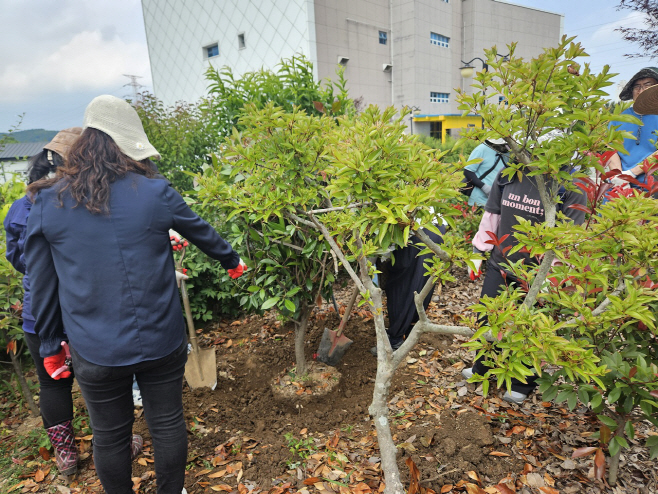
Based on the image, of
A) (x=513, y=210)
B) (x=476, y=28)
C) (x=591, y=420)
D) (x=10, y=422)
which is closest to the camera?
(x=591, y=420)

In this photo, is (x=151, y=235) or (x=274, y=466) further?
(x=274, y=466)

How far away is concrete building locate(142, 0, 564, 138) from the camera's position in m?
14.4

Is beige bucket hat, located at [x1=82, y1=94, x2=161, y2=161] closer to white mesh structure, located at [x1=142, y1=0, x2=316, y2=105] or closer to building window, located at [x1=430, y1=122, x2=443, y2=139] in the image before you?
white mesh structure, located at [x1=142, y1=0, x2=316, y2=105]

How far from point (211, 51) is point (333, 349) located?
17.5 metres

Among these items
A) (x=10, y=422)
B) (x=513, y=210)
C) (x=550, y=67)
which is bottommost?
(x=10, y=422)

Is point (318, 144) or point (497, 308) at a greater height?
point (318, 144)

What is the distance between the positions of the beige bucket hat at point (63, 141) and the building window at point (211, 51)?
55.5 feet

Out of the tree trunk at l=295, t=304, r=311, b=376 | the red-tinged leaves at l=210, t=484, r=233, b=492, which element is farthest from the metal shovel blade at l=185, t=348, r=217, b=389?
the red-tinged leaves at l=210, t=484, r=233, b=492

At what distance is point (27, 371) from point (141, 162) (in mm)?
2900

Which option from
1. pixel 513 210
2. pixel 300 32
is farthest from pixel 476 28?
pixel 513 210

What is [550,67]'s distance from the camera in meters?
1.38

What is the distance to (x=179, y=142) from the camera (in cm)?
457

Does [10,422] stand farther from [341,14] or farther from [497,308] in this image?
[341,14]

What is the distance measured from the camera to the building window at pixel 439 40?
1928 centimetres
